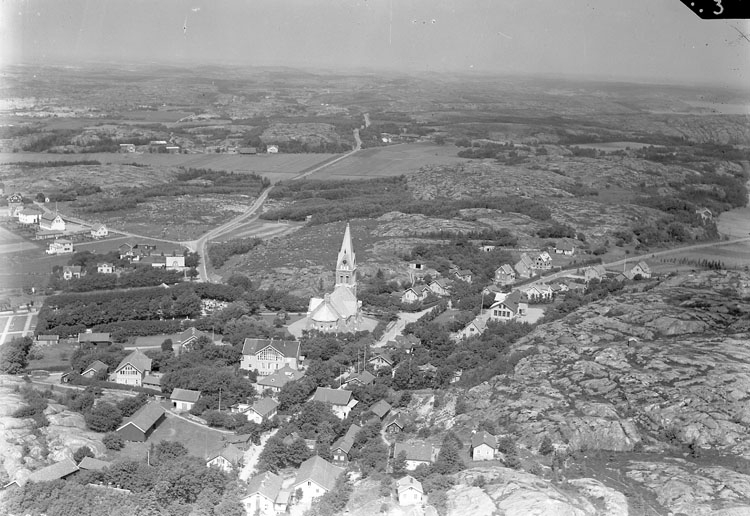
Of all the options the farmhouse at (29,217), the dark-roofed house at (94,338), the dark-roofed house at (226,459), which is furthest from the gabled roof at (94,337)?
the farmhouse at (29,217)

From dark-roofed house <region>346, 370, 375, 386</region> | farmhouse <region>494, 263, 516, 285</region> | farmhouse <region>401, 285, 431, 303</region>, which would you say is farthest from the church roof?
farmhouse <region>494, 263, 516, 285</region>

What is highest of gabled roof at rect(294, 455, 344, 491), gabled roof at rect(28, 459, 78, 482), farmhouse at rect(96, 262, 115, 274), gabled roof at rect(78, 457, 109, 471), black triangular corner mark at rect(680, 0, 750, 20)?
black triangular corner mark at rect(680, 0, 750, 20)

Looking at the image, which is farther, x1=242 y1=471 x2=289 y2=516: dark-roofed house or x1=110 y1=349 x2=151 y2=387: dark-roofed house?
x1=110 y1=349 x2=151 y2=387: dark-roofed house

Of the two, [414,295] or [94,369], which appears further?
[414,295]

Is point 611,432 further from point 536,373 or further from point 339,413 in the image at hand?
point 339,413

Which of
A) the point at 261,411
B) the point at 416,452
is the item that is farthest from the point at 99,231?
the point at 416,452

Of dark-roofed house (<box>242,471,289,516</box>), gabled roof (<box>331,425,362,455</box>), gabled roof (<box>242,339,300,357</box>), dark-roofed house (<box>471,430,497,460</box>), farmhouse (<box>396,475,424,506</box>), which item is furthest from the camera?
gabled roof (<box>242,339,300,357</box>)

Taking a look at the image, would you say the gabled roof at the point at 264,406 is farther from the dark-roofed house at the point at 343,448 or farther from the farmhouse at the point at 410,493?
the farmhouse at the point at 410,493

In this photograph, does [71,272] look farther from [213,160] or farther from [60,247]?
[213,160]

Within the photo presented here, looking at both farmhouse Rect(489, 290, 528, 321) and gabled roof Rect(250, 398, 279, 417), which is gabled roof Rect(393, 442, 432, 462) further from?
farmhouse Rect(489, 290, 528, 321)
